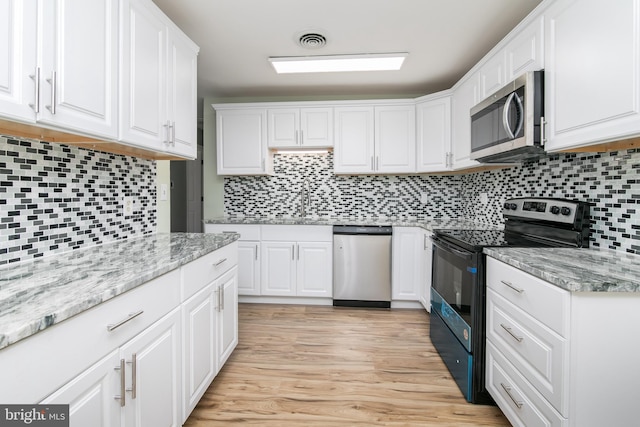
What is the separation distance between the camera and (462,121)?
286 centimetres

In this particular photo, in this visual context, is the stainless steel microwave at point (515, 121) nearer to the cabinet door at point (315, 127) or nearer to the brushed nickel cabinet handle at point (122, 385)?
the cabinet door at point (315, 127)

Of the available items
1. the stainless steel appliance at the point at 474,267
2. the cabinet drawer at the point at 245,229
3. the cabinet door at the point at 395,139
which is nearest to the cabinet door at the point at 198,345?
the stainless steel appliance at the point at 474,267

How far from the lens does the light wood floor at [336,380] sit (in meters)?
1.62

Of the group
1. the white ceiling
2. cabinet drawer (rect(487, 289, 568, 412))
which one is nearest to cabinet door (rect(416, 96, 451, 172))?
the white ceiling

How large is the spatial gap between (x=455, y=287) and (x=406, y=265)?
1183mm

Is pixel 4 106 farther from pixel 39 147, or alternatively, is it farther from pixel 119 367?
pixel 119 367

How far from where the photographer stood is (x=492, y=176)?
Answer: 2973mm

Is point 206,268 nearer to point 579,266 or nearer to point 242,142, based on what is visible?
point 579,266

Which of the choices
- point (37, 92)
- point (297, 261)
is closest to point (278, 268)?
point (297, 261)

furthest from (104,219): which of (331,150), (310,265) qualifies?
(331,150)

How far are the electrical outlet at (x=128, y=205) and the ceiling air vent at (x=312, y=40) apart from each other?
1718mm

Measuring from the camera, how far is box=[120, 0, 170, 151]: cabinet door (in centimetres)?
146

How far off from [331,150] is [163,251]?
2.48m

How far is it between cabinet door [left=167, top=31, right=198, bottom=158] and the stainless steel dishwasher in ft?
Result: 5.63
